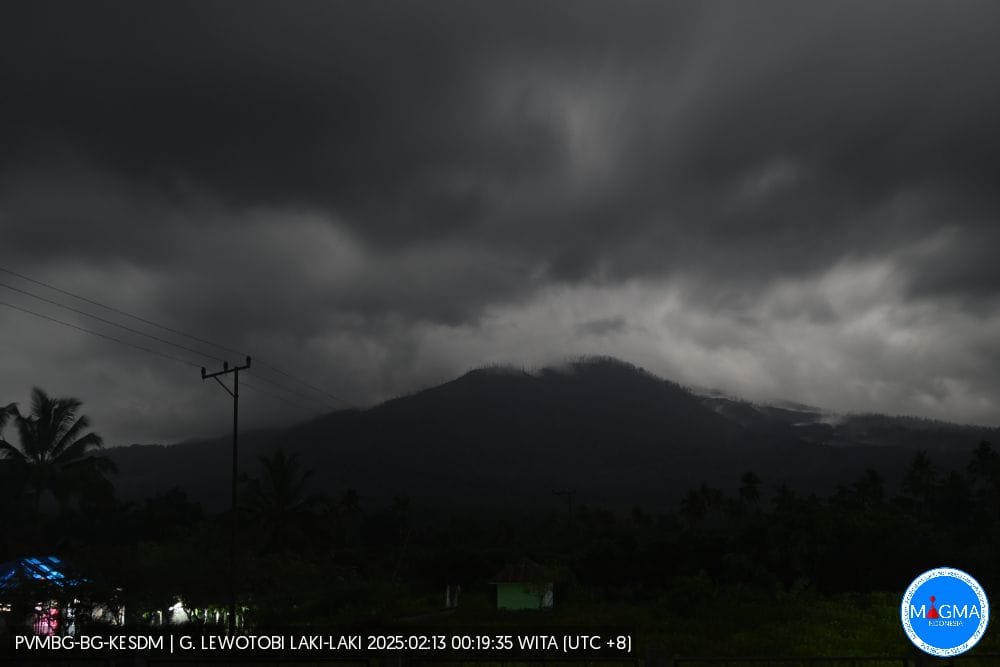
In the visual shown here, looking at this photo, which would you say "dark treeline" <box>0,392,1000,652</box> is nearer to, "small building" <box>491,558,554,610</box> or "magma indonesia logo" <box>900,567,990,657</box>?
"small building" <box>491,558,554,610</box>

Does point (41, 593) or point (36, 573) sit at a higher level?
point (36, 573)

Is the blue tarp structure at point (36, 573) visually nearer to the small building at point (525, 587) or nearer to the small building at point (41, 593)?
the small building at point (41, 593)

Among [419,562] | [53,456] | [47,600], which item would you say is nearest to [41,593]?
[47,600]

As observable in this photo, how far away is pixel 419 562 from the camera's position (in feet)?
160

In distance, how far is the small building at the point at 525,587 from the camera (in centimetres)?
3681

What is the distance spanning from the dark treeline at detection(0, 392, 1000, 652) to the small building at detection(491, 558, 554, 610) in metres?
1.40

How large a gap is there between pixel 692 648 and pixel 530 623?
7438 mm

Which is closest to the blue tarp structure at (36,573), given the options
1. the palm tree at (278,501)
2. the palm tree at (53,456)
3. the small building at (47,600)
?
the small building at (47,600)

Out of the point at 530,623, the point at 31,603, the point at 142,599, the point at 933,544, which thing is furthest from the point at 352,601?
the point at 933,544

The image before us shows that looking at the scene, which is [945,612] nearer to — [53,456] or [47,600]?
[47,600]

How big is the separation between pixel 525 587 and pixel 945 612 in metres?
32.8

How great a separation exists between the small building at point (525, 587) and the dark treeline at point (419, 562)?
4.60ft

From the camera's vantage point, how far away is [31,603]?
19984 mm

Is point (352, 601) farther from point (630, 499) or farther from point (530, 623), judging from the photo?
point (630, 499)
